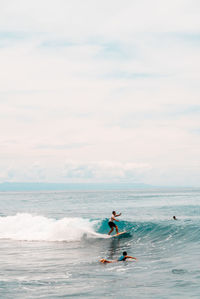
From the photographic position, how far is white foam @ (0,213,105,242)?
34750 mm

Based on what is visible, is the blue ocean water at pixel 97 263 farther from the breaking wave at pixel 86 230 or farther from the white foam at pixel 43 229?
the white foam at pixel 43 229

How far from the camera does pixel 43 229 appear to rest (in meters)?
39.0

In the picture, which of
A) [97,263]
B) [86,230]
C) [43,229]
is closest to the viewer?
[97,263]

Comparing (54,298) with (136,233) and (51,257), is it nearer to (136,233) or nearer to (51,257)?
(51,257)

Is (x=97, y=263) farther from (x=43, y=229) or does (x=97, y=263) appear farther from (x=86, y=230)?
(x=43, y=229)

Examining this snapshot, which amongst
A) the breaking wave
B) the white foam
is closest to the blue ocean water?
the breaking wave

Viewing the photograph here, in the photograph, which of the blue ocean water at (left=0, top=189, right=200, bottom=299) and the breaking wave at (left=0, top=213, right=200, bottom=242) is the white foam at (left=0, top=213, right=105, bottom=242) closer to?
the breaking wave at (left=0, top=213, right=200, bottom=242)

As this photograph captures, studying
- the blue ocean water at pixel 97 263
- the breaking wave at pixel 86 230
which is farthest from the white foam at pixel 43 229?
the blue ocean water at pixel 97 263

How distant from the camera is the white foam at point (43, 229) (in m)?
34.8

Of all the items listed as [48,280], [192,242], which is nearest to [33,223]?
[192,242]

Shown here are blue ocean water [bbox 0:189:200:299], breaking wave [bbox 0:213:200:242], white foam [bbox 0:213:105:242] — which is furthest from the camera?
white foam [bbox 0:213:105:242]

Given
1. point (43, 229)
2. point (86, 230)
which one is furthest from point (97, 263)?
point (43, 229)

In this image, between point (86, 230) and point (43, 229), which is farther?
point (43, 229)

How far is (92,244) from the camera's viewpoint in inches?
1223
